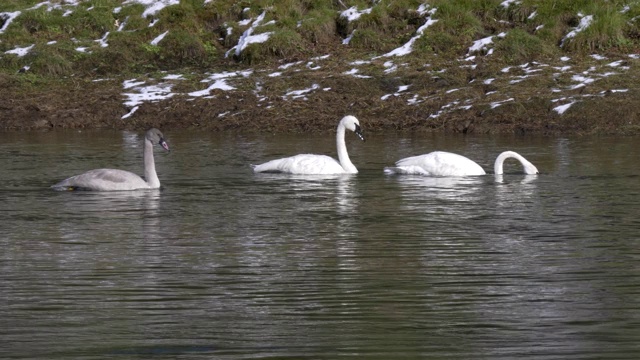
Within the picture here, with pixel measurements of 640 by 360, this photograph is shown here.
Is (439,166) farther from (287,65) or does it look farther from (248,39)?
(248,39)

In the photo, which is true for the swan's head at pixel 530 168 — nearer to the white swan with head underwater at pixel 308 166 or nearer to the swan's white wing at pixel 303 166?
the white swan with head underwater at pixel 308 166

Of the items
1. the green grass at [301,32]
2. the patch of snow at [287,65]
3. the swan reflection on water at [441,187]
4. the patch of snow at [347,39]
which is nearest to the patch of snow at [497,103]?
the green grass at [301,32]

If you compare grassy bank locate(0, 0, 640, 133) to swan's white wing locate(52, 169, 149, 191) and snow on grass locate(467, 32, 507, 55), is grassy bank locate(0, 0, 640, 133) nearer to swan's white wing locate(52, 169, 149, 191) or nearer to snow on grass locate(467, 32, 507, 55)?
snow on grass locate(467, 32, 507, 55)

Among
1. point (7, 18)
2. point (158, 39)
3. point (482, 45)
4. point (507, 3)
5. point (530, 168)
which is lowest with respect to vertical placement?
point (530, 168)

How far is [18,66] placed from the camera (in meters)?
30.6

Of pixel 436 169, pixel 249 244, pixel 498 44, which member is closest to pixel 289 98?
pixel 498 44

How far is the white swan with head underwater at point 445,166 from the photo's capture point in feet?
60.6

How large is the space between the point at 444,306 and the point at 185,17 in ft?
81.3

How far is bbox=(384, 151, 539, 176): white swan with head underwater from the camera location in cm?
1847

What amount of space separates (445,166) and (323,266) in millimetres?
8262

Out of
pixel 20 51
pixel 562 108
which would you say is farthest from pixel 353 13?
pixel 562 108

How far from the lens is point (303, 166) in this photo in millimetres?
18969

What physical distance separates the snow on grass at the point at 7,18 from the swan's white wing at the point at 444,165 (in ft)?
54.9

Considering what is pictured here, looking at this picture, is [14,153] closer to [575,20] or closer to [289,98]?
[289,98]
